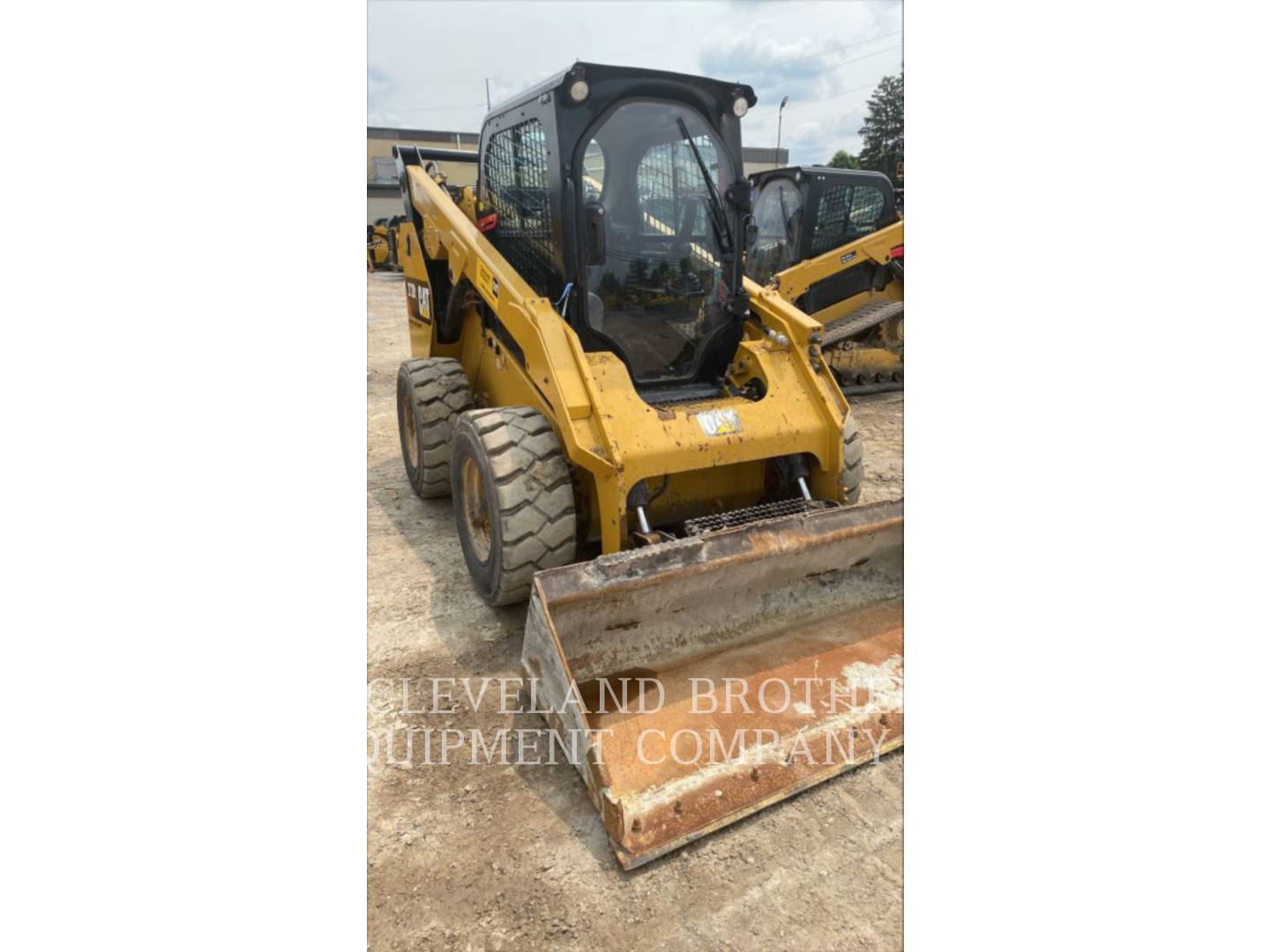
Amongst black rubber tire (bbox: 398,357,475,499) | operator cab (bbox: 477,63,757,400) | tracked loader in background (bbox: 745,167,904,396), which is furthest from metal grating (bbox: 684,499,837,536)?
tracked loader in background (bbox: 745,167,904,396)

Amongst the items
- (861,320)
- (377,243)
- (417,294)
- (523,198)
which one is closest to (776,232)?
(861,320)

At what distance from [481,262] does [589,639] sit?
2162 millimetres

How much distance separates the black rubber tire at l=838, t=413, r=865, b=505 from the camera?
149 inches

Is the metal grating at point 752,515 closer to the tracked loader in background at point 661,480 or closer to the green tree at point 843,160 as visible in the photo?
the tracked loader in background at point 661,480

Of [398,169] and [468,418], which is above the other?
[398,169]

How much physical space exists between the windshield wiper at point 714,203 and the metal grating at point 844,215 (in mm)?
4831

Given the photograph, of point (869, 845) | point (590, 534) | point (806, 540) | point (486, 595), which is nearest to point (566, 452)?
point (590, 534)

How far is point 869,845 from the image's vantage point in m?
2.38

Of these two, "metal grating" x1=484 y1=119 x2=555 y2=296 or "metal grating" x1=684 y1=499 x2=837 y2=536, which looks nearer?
"metal grating" x1=684 y1=499 x2=837 y2=536

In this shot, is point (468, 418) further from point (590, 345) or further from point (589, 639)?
point (589, 639)

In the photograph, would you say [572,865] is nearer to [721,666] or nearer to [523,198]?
[721,666]

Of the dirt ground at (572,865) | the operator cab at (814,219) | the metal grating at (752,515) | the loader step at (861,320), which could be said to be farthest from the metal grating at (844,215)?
the dirt ground at (572,865)

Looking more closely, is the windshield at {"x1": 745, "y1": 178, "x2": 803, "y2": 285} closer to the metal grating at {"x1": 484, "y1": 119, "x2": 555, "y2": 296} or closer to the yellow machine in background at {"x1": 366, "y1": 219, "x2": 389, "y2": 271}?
the metal grating at {"x1": 484, "y1": 119, "x2": 555, "y2": 296}

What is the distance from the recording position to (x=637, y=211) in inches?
146
